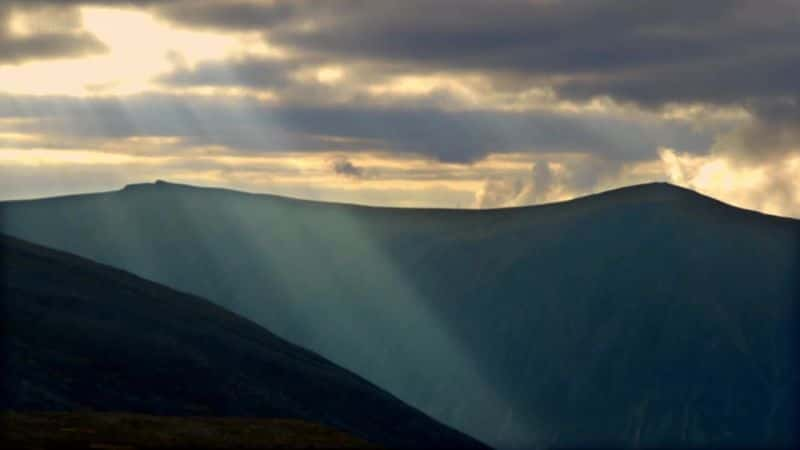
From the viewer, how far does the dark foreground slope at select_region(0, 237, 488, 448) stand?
134750mm

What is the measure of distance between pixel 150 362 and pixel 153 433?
72.2 m

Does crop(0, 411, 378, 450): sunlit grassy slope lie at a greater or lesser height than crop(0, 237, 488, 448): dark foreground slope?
lesser

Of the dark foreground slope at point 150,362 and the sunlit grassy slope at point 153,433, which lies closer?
the sunlit grassy slope at point 153,433

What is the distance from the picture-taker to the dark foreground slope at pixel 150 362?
135 metres

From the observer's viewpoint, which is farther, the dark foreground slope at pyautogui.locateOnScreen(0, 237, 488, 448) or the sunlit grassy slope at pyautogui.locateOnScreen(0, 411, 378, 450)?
the dark foreground slope at pyautogui.locateOnScreen(0, 237, 488, 448)

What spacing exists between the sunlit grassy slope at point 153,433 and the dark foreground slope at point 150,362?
109ft

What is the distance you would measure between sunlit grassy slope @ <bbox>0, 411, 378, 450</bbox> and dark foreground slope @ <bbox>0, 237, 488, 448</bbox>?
3312cm

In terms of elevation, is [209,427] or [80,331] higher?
[80,331]

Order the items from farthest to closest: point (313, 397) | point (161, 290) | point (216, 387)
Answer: point (161, 290) → point (313, 397) → point (216, 387)

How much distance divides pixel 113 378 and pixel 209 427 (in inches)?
2236

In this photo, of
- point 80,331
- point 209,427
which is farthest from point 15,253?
point 209,427

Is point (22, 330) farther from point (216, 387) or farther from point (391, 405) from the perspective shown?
point (391, 405)

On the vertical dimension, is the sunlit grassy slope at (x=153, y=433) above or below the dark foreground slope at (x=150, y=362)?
below

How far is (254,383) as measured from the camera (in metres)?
161
